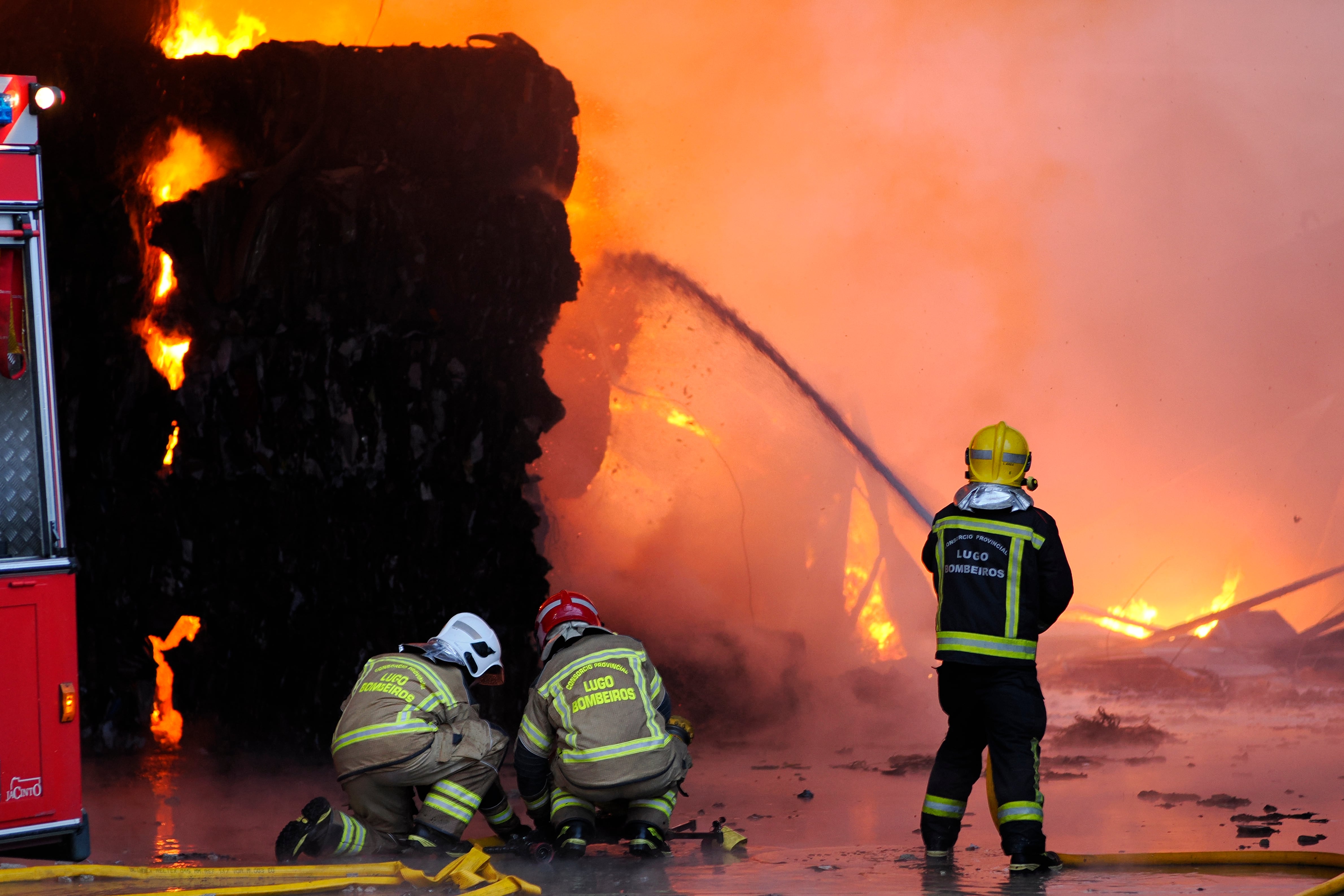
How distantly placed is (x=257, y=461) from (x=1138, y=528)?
23.1 feet

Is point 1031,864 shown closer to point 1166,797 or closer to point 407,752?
point 407,752

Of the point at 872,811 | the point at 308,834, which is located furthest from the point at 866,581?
the point at 308,834

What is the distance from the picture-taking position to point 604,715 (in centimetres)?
479

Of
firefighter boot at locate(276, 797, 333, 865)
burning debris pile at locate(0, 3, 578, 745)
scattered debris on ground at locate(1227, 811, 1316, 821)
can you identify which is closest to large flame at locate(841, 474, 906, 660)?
burning debris pile at locate(0, 3, 578, 745)

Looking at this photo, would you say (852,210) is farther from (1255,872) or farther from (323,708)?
A: (1255,872)

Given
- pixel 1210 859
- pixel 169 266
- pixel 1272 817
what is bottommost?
pixel 1272 817

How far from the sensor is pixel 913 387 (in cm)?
1012

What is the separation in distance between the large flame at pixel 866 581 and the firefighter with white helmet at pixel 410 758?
5468 mm

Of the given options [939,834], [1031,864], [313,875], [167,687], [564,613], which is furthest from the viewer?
[167,687]

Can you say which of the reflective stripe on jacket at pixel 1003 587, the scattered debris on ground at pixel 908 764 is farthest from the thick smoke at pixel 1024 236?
the reflective stripe on jacket at pixel 1003 587

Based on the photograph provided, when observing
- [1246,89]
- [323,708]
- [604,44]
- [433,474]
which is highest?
[604,44]

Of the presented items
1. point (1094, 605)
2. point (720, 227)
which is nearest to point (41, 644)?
point (720, 227)

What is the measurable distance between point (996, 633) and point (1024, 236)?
583 cm

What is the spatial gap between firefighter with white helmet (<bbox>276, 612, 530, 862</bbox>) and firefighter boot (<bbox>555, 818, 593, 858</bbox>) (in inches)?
15.9
